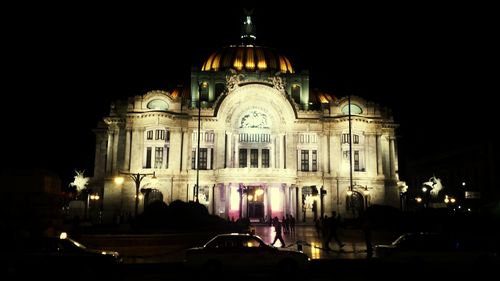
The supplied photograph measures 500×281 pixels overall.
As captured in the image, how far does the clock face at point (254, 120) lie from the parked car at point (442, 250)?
1800 inches

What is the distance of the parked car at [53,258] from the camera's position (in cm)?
1656

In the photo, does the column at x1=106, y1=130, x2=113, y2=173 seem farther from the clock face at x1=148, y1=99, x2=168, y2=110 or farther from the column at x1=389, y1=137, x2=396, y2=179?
the column at x1=389, y1=137, x2=396, y2=179

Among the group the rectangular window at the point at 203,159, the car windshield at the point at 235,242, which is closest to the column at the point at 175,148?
the rectangular window at the point at 203,159

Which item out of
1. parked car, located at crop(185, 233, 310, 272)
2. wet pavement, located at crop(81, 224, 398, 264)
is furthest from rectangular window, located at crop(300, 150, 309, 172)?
parked car, located at crop(185, 233, 310, 272)

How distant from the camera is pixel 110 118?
66250mm

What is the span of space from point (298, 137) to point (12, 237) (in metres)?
49.8

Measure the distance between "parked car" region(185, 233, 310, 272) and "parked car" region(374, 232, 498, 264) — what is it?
398cm

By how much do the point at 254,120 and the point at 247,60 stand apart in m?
15.0

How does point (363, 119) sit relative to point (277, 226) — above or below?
above

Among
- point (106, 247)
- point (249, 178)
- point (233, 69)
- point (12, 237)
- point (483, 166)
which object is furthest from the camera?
point (483, 166)

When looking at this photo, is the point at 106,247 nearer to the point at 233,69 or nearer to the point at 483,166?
the point at 233,69

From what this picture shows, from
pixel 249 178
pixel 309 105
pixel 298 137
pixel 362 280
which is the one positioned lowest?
pixel 362 280

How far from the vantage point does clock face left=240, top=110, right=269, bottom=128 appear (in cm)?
6444

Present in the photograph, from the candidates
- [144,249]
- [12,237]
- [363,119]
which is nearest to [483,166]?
[363,119]
